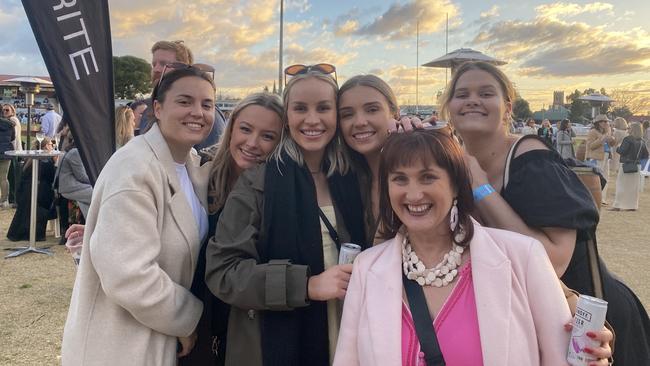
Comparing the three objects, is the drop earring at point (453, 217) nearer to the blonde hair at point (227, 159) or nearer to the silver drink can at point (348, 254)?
the silver drink can at point (348, 254)

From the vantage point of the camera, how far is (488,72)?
2412 mm

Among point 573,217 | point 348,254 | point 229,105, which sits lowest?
point 348,254

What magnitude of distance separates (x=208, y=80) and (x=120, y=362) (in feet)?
4.77

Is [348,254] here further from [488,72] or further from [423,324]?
[488,72]

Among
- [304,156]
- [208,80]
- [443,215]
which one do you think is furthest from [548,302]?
[208,80]

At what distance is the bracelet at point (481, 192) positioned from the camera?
2.05 meters

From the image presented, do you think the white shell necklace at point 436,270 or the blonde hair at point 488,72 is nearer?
the white shell necklace at point 436,270

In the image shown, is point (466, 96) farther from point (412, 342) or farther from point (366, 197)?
point (412, 342)

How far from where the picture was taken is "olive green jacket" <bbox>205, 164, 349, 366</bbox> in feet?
6.45

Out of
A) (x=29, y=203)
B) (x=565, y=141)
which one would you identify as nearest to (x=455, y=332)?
(x=29, y=203)

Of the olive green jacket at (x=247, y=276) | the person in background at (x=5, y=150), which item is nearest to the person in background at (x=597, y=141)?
the olive green jacket at (x=247, y=276)

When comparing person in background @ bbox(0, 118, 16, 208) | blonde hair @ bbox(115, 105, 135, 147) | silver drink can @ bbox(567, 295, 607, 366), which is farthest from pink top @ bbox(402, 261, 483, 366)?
person in background @ bbox(0, 118, 16, 208)

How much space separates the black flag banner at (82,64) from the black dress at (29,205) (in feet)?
19.7

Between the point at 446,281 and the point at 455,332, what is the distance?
189 millimetres
